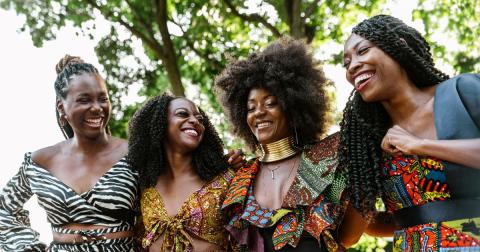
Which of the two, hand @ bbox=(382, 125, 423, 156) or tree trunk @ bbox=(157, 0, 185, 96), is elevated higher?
tree trunk @ bbox=(157, 0, 185, 96)

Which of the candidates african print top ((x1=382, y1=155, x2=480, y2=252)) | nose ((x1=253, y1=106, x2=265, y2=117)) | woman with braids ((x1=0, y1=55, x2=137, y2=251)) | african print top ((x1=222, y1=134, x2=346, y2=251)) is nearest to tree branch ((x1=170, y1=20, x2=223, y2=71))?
woman with braids ((x1=0, y1=55, x2=137, y2=251))

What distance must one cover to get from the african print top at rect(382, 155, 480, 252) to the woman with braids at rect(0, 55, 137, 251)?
221 cm

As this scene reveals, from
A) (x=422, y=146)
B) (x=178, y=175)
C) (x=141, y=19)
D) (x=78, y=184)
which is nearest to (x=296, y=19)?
(x=141, y=19)

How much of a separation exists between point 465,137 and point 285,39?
219 centimetres

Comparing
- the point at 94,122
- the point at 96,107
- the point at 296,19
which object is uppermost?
the point at 296,19

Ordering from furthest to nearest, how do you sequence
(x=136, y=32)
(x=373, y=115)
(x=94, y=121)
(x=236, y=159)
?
(x=136, y=32)
(x=236, y=159)
(x=94, y=121)
(x=373, y=115)

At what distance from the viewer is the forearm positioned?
284 centimetres

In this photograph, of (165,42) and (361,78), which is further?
(165,42)

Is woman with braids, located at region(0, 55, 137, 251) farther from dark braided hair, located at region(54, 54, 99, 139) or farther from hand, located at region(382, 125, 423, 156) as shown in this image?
hand, located at region(382, 125, 423, 156)

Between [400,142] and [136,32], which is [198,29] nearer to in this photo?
[136,32]

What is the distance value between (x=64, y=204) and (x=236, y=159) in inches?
57.1

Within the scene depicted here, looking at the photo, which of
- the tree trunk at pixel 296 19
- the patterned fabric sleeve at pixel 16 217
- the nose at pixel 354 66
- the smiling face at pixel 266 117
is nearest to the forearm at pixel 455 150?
the nose at pixel 354 66

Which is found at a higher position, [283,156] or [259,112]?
[259,112]

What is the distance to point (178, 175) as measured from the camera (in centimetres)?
473
